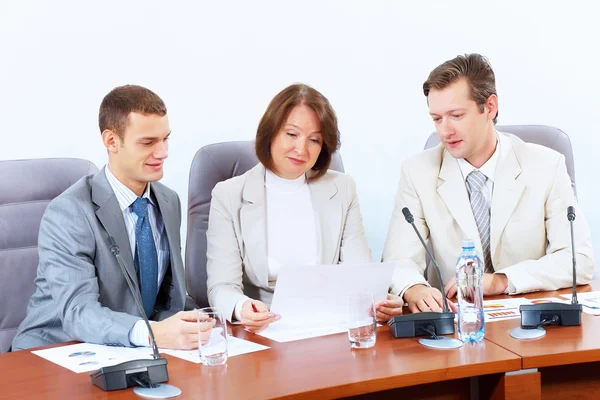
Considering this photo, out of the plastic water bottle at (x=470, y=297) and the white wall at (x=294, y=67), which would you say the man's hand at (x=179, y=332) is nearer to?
the plastic water bottle at (x=470, y=297)

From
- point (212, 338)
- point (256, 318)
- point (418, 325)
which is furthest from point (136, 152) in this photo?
point (418, 325)

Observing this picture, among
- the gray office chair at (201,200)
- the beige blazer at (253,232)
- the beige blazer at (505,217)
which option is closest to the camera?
the beige blazer at (253,232)

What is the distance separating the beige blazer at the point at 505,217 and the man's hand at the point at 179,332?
93 cm

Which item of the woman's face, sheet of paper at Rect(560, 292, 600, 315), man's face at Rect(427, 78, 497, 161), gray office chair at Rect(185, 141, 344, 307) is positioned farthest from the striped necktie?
gray office chair at Rect(185, 141, 344, 307)

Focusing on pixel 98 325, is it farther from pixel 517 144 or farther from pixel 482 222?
pixel 517 144

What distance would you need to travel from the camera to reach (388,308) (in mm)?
2205

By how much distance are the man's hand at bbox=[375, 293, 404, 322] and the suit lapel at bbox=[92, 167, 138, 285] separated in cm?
71

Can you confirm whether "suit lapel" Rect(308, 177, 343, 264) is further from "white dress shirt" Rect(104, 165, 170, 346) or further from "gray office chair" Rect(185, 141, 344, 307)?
"white dress shirt" Rect(104, 165, 170, 346)

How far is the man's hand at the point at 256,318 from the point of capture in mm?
2088

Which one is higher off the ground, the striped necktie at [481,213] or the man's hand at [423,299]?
the striped necktie at [481,213]

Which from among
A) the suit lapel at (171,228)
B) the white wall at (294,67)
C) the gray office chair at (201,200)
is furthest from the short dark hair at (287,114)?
the white wall at (294,67)

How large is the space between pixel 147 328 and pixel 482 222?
1.31 meters

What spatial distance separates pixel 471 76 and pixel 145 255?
51.1 inches

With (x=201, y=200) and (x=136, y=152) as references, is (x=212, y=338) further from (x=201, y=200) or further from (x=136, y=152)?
(x=201, y=200)
